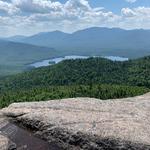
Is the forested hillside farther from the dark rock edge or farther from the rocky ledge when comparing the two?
the dark rock edge

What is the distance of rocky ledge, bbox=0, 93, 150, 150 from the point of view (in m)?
11.0

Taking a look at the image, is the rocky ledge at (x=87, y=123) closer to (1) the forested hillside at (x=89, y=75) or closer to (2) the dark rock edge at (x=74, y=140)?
(2) the dark rock edge at (x=74, y=140)

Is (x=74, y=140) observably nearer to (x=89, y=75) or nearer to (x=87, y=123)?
(x=87, y=123)

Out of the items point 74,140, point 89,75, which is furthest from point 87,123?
point 89,75

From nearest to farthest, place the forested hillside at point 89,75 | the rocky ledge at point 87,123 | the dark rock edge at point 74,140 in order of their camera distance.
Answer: the dark rock edge at point 74,140 → the rocky ledge at point 87,123 → the forested hillside at point 89,75

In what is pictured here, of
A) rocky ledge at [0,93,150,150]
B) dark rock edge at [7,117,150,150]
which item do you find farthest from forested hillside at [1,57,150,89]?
dark rock edge at [7,117,150,150]

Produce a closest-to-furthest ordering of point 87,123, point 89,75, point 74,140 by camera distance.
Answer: point 74,140 < point 87,123 < point 89,75

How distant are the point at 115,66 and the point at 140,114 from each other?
184162 mm

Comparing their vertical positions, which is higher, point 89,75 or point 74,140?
point 74,140

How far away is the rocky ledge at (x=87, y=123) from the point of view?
432 inches

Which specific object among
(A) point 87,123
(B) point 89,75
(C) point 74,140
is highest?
(A) point 87,123

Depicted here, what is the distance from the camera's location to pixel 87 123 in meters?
11.8

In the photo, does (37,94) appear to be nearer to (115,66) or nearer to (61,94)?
(61,94)

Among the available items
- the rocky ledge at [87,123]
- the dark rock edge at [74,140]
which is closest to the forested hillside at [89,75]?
the rocky ledge at [87,123]
